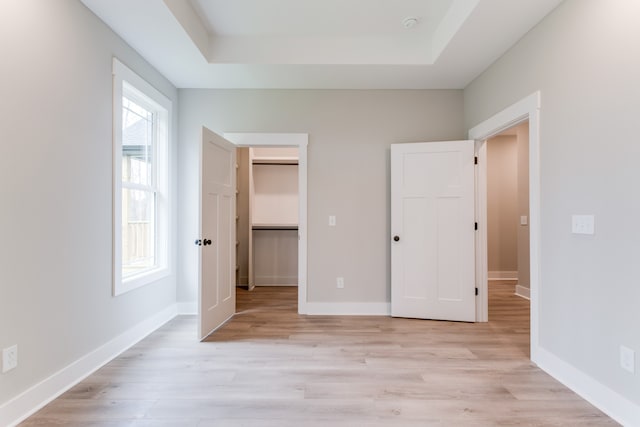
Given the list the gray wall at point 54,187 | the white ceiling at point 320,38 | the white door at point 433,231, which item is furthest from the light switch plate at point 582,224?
the gray wall at point 54,187

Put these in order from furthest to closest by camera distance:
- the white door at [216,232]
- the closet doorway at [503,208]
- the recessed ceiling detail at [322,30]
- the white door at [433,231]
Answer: the closet doorway at [503,208] → the white door at [433,231] → the white door at [216,232] → the recessed ceiling detail at [322,30]

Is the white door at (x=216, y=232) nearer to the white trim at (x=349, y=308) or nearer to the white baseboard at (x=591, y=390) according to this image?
the white trim at (x=349, y=308)

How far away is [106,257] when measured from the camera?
2.47 meters

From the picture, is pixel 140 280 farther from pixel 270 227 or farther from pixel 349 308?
pixel 270 227

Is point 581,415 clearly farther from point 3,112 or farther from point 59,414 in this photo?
point 3,112

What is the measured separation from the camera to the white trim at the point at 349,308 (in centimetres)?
366

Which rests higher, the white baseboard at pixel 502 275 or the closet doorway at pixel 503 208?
the closet doorway at pixel 503 208

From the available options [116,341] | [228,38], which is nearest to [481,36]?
[228,38]

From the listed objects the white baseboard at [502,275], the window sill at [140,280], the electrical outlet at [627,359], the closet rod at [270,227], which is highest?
the closet rod at [270,227]

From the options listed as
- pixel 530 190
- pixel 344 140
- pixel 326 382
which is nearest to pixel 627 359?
pixel 530 190

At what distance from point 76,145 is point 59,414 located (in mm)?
1627

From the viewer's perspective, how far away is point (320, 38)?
3.04m

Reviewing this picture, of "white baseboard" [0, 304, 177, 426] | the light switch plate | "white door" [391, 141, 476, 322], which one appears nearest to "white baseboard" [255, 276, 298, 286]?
"white door" [391, 141, 476, 322]

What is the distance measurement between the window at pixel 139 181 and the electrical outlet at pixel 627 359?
3.35 meters
